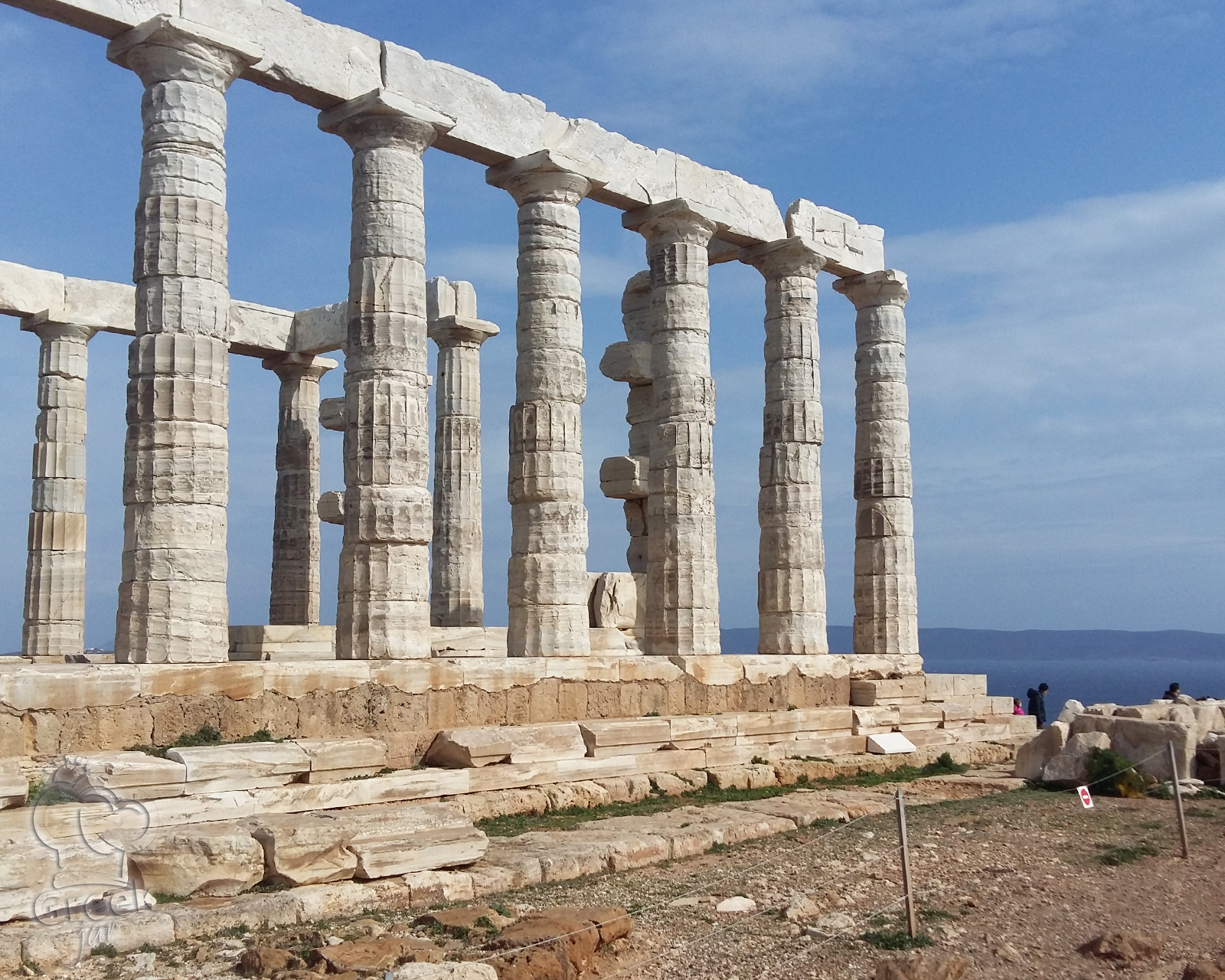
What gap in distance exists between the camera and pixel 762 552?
22.7m

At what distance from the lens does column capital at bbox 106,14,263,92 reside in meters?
14.5

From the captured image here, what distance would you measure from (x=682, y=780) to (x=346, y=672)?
4.45m

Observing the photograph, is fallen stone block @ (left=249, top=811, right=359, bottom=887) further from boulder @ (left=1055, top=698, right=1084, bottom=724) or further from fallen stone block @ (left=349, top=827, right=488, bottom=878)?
boulder @ (left=1055, top=698, right=1084, bottom=724)

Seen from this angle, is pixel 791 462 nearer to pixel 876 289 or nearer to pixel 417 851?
pixel 876 289

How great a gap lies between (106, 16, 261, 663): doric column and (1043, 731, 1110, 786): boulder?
10528mm

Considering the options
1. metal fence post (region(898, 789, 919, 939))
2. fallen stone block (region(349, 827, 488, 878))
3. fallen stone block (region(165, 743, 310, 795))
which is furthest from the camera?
fallen stone block (region(165, 743, 310, 795))

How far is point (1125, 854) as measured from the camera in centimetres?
1245

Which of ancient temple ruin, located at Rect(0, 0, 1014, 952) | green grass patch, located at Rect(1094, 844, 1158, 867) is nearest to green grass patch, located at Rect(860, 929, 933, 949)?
ancient temple ruin, located at Rect(0, 0, 1014, 952)

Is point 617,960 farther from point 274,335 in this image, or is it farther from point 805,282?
point 274,335

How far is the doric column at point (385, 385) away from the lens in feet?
54.6

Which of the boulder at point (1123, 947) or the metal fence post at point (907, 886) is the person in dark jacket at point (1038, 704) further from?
the boulder at point (1123, 947)

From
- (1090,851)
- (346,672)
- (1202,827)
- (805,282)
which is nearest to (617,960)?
(1090,851)

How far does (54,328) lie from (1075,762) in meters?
18.2

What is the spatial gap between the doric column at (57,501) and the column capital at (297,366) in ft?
12.6
